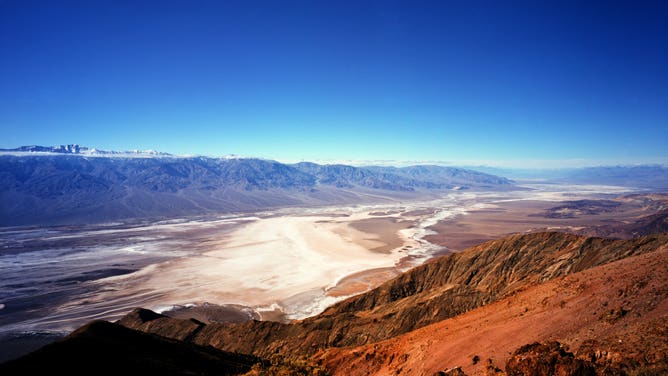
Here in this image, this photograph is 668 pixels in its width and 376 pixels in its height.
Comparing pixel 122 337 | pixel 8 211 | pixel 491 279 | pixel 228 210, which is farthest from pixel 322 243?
pixel 8 211

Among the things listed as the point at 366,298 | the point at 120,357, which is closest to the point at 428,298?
the point at 366,298

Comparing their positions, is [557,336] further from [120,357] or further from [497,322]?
[120,357]

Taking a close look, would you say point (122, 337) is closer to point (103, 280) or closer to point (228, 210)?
point (103, 280)

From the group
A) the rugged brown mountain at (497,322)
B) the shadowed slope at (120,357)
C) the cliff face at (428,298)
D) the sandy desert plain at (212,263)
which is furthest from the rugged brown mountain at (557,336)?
the sandy desert plain at (212,263)

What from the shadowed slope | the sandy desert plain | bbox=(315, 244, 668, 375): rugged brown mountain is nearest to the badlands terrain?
bbox=(315, 244, 668, 375): rugged brown mountain

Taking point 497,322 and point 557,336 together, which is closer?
point 557,336

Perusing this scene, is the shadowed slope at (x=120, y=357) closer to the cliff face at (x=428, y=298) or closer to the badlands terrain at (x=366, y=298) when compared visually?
the badlands terrain at (x=366, y=298)
